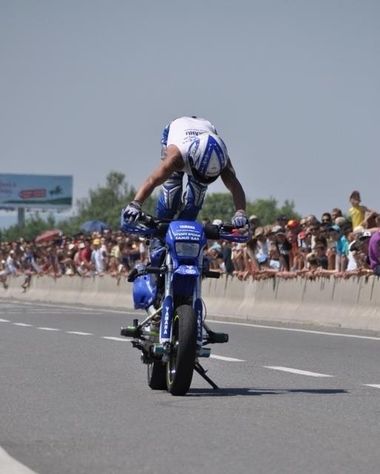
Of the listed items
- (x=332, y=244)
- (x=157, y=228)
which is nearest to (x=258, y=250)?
(x=332, y=244)

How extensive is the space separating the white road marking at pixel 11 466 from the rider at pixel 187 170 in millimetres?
4271

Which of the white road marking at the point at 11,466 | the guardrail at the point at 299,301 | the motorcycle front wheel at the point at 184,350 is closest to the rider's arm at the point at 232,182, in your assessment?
the motorcycle front wheel at the point at 184,350

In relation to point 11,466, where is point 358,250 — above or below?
above

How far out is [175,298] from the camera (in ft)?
40.2

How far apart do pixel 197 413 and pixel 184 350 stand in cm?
110

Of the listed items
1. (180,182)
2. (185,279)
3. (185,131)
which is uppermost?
(185,131)

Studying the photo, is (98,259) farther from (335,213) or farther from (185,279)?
(185,279)

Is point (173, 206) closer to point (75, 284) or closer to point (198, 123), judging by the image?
point (198, 123)

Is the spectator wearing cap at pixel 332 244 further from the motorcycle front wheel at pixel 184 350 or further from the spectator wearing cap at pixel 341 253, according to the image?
the motorcycle front wheel at pixel 184 350

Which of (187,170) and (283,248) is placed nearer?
(187,170)

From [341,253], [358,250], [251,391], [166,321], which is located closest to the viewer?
[166,321]

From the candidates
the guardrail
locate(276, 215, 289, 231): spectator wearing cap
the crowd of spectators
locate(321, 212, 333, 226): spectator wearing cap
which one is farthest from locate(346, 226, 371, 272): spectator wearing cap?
locate(276, 215, 289, 231): spectator wearing cap

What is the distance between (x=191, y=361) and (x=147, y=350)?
2.98 ft

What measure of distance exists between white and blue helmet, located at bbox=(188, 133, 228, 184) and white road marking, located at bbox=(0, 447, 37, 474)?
4.28 m
